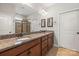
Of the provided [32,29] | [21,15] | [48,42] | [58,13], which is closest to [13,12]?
[21,15]

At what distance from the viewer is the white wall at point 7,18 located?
5.08 ft

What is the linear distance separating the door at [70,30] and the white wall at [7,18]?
1038 millimetres

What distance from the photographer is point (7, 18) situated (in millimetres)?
1629

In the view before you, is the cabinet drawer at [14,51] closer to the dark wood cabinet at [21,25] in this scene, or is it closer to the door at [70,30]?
the dark wood cabinet at [21,25]

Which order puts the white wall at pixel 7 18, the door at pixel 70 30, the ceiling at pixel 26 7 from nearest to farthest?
the white wall at pixel 7 18 → the ceiling at pixel 26 7 → the door at pixel 70 30

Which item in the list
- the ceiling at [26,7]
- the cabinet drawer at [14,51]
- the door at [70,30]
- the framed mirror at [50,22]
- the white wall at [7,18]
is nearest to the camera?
the cabinet drawer at [14,51]

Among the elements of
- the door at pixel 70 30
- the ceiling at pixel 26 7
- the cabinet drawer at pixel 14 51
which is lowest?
the cabinet drawer at pixel 14 51

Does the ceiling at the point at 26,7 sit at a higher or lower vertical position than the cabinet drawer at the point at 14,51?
higher

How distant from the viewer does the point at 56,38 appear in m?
2.11

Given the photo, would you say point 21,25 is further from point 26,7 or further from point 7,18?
point 26,7

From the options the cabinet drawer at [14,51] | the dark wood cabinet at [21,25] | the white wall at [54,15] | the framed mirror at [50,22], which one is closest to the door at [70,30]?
the white wall at [54,15]

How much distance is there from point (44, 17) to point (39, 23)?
0.64 feet

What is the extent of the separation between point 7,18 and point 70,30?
129cm

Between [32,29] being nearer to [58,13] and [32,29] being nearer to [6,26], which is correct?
[6,26]
